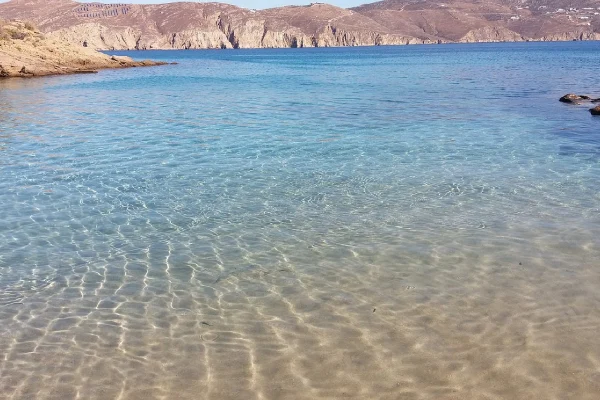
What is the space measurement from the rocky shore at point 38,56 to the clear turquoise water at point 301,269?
41837mm

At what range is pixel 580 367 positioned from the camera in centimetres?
556

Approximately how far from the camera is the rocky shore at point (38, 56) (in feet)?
174

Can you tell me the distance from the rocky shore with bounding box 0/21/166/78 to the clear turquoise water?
4184 cm

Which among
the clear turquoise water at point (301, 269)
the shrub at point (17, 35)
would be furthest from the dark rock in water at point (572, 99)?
the shrub at point (17, 35)

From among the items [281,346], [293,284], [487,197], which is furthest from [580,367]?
[487,197]

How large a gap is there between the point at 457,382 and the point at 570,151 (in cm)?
1320

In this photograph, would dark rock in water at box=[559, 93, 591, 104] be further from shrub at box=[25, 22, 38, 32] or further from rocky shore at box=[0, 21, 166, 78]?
shrub at box=[25, 22, 38, 32]

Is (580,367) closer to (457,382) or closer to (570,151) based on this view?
(457,382)

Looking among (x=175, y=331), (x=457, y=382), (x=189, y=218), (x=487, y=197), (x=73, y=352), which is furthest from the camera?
(x=487, y=197)

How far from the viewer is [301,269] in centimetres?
806

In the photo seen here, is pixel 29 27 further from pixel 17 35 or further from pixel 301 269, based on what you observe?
pixel 301 269

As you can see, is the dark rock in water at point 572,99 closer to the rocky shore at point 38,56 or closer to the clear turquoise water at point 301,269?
the clear turquoise water at point 301,269

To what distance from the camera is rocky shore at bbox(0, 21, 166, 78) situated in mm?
53000

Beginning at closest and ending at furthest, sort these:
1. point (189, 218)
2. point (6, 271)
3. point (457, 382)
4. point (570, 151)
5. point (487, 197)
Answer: point (457, 382) → point (6, 271) → point (189, 218) → point (487, 197) → point (570, 151)
